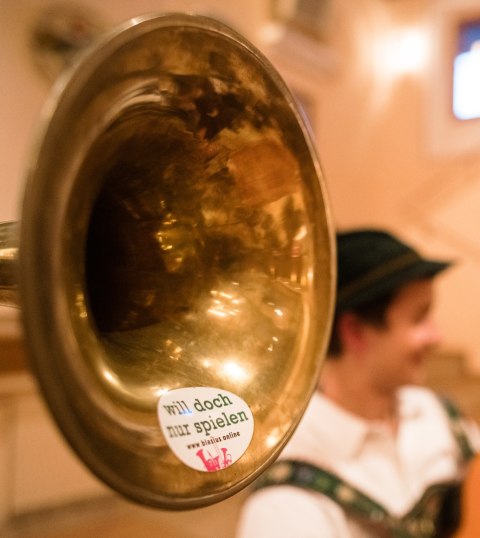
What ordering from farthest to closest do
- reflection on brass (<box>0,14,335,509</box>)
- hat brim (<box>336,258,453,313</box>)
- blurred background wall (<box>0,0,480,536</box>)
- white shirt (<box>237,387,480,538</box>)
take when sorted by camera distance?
blurred background wall (<box>0,0,480,536</box>)
hat brim (<box>336,258,453,313</box>)
white shirt (<box>237,387,480,538</box>)
reflection on brass (<box>0,14,335,509</box>)

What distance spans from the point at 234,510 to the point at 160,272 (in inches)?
46.5

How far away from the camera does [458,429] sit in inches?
42.6

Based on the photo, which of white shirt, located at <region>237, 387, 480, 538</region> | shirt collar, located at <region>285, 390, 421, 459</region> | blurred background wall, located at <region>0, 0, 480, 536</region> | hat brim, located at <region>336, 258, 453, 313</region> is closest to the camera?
white shirt, located at <region>237, 387, 480, 538</region>

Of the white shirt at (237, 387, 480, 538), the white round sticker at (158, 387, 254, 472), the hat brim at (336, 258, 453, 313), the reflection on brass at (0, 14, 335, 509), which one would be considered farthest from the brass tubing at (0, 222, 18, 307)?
the hat brim at (336, 258, 453, 313)

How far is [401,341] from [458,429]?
264 millimetres

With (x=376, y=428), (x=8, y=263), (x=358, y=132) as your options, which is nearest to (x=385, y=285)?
(x=376, y=428)

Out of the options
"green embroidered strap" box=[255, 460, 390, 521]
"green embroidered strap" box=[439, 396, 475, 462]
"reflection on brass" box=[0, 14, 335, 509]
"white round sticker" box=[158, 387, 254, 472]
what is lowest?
"green embroidered strap" box=[439, 396, 475, 462]

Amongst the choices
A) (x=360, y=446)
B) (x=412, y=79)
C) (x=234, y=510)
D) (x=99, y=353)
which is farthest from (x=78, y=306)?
(x=412, y=79)

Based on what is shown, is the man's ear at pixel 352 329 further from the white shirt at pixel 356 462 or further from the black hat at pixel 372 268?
the white shirt at pixel 356 462

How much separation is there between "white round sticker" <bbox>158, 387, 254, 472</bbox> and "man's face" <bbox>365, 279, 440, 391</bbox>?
618 millimetres

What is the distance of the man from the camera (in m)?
0.77

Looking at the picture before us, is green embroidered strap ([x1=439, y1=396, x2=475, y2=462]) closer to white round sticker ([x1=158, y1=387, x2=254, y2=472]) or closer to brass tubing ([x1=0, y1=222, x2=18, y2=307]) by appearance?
white round sticker ([x1=158, y1=387, x2=254, y2=472])

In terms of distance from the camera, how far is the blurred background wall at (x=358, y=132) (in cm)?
143

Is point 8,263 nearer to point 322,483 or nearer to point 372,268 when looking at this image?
point 322,483
